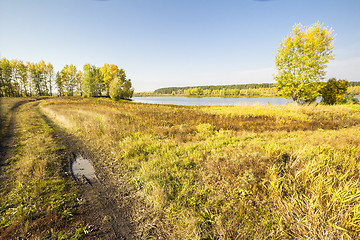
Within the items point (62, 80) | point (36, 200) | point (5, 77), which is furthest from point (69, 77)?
point (36, 200)

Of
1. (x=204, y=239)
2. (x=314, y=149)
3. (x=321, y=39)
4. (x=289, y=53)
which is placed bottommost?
(x=204, y=239)

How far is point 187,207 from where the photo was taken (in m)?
3.10

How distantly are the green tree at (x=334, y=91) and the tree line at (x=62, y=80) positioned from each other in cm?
4554

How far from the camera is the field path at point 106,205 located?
2.81 meters

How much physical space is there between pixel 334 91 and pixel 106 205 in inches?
1293

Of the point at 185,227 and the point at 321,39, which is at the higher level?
Result: the point at 321,39

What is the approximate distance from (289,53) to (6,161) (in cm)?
2904

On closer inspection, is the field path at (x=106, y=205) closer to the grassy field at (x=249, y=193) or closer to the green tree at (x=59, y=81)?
the grassy field at (x=249, y=193)

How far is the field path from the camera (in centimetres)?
281

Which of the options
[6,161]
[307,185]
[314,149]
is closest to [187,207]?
[307,185]

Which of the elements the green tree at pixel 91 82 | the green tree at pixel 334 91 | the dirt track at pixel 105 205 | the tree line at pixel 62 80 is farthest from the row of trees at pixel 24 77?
the green tree at pixel 334 91

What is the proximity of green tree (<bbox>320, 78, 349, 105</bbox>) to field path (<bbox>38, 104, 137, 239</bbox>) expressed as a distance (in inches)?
1199

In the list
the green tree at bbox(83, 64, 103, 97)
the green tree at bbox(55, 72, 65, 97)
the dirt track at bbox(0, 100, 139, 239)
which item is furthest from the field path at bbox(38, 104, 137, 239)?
the green tree at bbox(55, 72, 65, 97)

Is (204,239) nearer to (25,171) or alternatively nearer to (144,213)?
(144,213)
